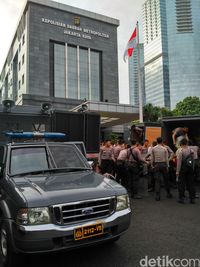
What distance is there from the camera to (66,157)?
4.96m

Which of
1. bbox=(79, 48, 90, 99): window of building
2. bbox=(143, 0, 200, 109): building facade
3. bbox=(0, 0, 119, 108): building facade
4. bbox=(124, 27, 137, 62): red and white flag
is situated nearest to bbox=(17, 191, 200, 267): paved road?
bbox=(124, 27, 137, 62): red and white flag

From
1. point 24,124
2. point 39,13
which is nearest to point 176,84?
point 39,13

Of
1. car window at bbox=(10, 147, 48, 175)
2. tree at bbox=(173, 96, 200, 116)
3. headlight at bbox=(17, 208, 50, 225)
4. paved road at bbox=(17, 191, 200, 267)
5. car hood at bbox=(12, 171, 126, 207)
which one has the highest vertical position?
tree at bbox=(173, 96, 200, 116)

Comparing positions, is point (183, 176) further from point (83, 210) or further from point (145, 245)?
point (83, 210)

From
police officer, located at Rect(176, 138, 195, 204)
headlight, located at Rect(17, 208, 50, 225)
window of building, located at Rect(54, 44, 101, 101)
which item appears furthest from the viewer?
window of building, located at Rect(54, 44, 101, 101)

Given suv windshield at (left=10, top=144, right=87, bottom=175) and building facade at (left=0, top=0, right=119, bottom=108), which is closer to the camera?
suv windshield at (left=10, top=144, right=87, bottom=175)

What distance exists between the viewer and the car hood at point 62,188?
134 inches

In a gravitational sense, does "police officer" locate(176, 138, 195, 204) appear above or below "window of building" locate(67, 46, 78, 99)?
below

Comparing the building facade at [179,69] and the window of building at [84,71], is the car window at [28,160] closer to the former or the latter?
the window of building at [84,71]

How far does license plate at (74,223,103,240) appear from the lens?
3369mm

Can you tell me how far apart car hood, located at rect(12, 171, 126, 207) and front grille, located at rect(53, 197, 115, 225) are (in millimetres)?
65

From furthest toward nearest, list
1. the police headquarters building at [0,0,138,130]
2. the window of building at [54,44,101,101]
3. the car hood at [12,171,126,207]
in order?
1. the window of building at [54,44,101,101]
2. the police headquarters building at [0,0,138,130]
3. the car hood at [12,171,126,207]

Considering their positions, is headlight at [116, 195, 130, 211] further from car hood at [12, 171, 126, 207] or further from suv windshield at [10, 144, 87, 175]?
suv windshield at [10, 144, 87, 175]

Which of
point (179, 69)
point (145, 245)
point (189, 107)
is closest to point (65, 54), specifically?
point (189, 107)
